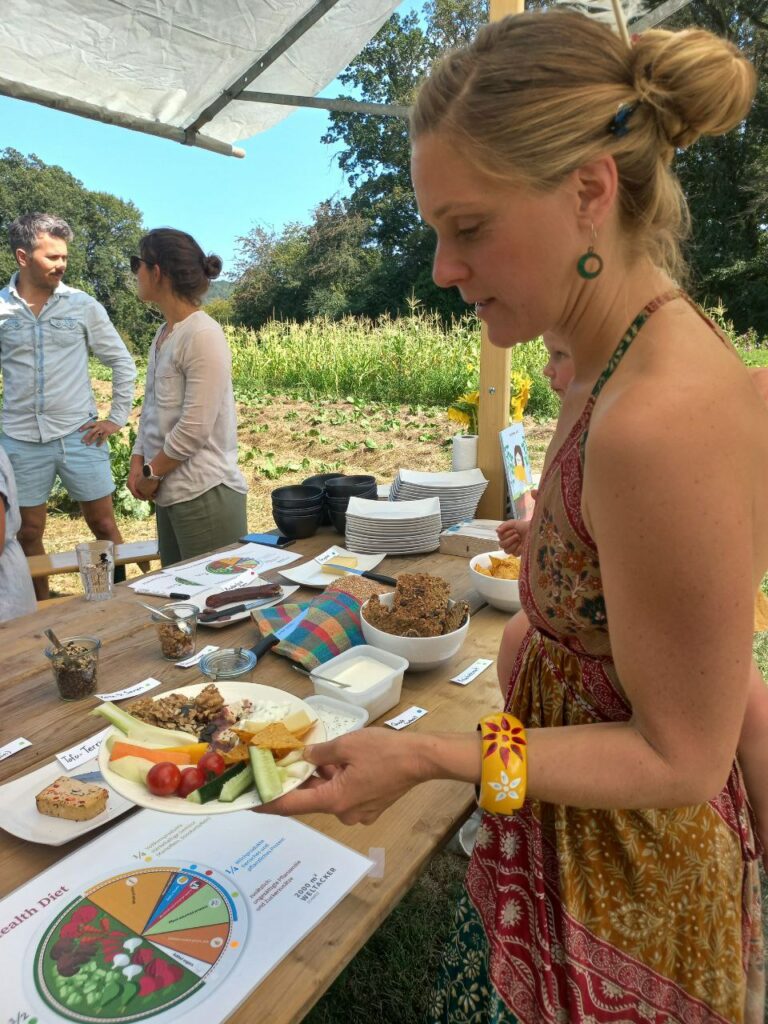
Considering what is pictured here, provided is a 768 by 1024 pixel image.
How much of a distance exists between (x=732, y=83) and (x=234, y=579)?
1.95 m

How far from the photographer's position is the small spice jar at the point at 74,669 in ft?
5.31

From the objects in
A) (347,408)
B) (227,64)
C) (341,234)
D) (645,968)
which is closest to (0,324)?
(227,64)

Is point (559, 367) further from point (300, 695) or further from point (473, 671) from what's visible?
point (300, 695)

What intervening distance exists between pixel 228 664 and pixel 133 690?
0.77 ft

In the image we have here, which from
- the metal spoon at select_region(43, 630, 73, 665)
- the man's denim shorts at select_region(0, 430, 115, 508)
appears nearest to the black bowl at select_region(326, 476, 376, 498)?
the metal spoon at select_region(43, 630, 73, 665)

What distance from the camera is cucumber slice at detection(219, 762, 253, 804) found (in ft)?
3.26

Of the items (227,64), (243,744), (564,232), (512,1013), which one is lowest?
(512,1013)

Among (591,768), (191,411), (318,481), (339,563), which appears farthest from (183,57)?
(591,768)

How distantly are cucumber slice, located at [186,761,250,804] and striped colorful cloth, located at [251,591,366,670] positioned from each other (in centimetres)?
64

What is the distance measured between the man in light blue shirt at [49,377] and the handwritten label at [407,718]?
3.65 m

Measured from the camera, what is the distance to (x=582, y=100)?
0.85m

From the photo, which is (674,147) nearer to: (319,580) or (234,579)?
(319,580)

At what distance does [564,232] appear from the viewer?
0.88 meters

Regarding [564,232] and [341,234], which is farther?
[341,234]
